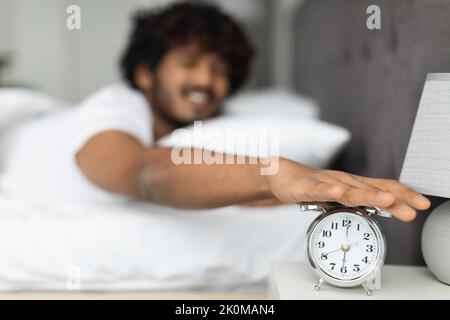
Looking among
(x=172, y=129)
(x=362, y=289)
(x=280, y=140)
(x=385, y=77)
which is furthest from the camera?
(x=172, y=129)

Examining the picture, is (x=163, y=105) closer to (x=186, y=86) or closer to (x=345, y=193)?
(x=186, y=86)

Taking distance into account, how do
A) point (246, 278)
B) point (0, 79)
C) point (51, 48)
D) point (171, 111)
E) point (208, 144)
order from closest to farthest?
point (246, 278)
point (208, 144)
point (171, 111)
point (0, 79)
point (51, 48)

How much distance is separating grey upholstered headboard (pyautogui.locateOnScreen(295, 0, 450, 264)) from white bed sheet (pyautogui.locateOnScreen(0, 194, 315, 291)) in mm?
250

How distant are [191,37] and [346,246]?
98 centimetres

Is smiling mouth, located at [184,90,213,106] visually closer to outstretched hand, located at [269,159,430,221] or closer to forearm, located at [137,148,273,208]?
forearm, located at [137,148,273,208]

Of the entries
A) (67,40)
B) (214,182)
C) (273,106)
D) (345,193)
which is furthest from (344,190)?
(67,40)

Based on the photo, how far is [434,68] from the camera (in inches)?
31.9

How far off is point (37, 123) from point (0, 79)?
3.38ft

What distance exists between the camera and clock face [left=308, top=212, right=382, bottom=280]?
2.30 feet

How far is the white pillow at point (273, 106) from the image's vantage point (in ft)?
5.70

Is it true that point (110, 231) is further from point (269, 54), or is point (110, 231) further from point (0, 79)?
point (269, 54)

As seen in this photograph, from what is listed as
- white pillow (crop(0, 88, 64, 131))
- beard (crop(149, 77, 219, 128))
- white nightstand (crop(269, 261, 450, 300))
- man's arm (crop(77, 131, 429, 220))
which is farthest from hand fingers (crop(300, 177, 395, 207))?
white pillow (crop(0, 88, 64, 131))

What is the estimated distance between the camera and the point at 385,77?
1036 millimetres
